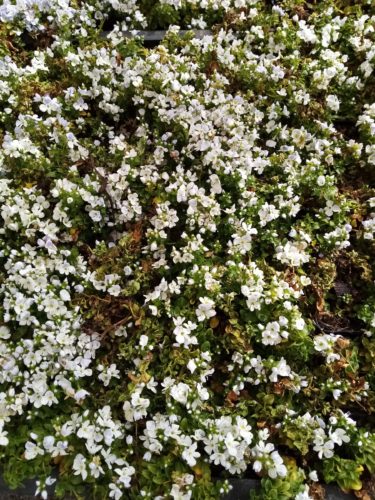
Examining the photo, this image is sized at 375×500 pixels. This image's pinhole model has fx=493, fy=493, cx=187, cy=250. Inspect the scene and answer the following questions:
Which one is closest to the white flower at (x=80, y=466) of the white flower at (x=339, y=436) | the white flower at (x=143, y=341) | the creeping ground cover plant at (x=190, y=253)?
the creeping ground cover plant at (x=190, y=253)

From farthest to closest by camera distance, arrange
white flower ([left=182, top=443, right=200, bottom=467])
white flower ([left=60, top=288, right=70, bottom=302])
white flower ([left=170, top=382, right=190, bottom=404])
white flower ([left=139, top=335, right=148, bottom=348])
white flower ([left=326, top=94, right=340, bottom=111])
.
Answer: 1. white flower ([left=326, top=94, right=340, bottom=111])
2. white flower ([left=60, top=288, right=70, bottom=302])
3. white flower ([left=139, top=335, right=148, bottom=348])
4. white flower ([left=170, top=382, right=190, bottom=404])
5. white flower ([left=182, top=443, right=200, bottom=467])

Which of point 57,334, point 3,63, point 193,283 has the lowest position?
point 57,334

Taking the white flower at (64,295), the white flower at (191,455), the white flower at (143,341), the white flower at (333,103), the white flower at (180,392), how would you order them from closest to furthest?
the white flower at (191,455), the white flower at (180,392), the white flower at (143,341), the white flower at (64,295), the white flower at (333,103)

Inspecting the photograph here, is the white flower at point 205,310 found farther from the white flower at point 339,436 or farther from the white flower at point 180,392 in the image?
the white flower at point 339,436

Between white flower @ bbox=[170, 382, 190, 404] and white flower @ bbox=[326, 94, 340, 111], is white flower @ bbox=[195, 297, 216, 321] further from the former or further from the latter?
white flower @ bbox=[326, 94, 340, 111]

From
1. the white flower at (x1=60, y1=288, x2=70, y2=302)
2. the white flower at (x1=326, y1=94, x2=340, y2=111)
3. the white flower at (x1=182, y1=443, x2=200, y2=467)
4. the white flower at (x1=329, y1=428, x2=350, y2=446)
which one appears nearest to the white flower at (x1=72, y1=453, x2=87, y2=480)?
the white flower at (x1=182, y1=443, x2=200, y2=467)

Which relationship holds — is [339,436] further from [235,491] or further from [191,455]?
[191,455]

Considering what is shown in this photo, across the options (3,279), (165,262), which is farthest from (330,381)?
(3,279)

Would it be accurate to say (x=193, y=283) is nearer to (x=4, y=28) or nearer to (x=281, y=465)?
(x=281, y=465)

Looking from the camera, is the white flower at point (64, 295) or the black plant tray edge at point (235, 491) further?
the white flower at point (64, 295)
